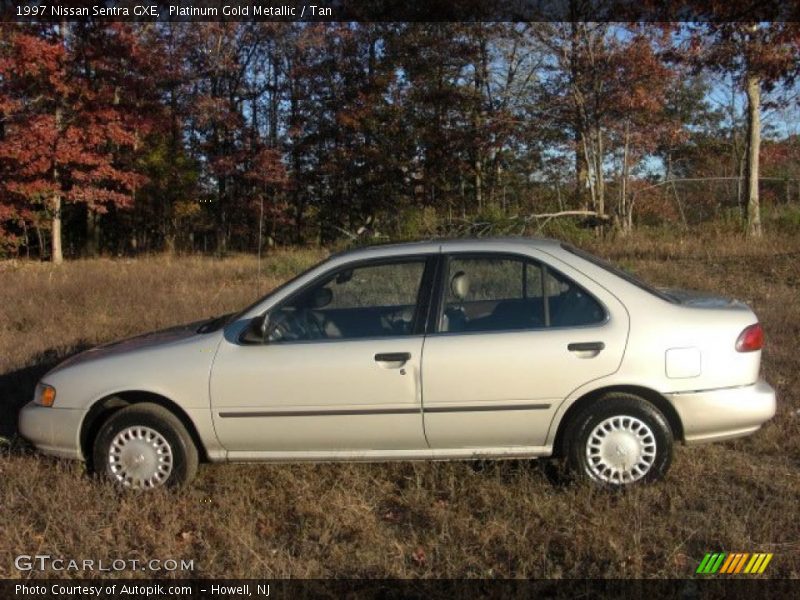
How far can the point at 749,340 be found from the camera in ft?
13.5

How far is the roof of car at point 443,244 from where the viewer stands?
14.5 ft

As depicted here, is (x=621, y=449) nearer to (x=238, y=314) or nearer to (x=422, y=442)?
(x=422, y=442)

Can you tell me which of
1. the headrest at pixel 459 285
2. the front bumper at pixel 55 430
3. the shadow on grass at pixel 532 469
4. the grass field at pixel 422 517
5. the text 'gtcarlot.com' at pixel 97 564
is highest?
the headrest at pixel 459 285

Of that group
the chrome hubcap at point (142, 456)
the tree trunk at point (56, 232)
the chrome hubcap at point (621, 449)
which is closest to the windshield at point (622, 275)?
the chrome hubcap at point (621, 449)

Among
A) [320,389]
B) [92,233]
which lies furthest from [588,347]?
[92,233]

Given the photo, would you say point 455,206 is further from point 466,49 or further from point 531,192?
point 466,49

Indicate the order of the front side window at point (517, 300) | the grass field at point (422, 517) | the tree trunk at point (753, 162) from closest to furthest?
the grass field at point (422, 517) → the front side window at point (517, 300) → the tree trunk at point (753, 162)

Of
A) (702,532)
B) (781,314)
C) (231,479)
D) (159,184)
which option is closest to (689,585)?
(702,532)

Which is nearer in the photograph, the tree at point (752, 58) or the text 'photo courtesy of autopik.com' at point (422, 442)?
the text 'photo courtesy of autopik.com' at point (422, 442)

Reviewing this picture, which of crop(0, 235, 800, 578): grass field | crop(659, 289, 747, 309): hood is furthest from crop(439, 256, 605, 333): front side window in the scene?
crop(0, 235, 800, 578): grass field

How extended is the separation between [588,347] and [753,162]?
12.4 meters

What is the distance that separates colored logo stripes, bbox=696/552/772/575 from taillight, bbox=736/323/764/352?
1.20m

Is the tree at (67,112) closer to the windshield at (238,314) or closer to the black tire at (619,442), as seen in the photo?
the windshield at (238,314)

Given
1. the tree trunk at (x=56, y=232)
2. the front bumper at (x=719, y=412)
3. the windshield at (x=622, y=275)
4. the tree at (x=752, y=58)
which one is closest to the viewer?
the front bumper at (x=719, y=412)
